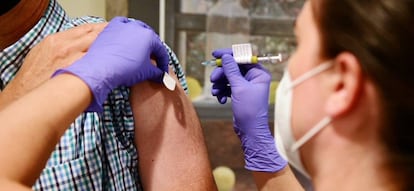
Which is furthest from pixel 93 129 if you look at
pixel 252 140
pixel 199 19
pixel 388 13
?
pixel 199 19

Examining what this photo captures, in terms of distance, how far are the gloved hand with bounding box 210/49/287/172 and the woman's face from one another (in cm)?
52

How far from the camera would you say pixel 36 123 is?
1016 mm

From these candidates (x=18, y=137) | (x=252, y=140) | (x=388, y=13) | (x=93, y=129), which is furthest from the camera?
(x=252, y=140)

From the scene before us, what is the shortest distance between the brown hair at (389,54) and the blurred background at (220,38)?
1.78m

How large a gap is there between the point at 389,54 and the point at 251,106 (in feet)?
2.42

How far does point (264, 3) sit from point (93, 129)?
1.63m

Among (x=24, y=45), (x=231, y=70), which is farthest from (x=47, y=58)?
(x=231, y=70)

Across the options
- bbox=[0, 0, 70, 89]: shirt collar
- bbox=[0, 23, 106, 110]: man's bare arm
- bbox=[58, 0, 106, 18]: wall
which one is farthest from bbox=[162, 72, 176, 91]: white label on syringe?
bbox=[58, 0, 106, 18]: wall

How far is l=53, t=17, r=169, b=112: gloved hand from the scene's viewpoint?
1109 mm

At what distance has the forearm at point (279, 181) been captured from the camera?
1.51 metres

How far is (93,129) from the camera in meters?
1.25

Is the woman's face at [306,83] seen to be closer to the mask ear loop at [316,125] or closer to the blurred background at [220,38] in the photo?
the mask ear loop at [316,125]

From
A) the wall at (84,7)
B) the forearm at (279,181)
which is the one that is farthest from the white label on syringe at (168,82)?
the wall at (84,7)

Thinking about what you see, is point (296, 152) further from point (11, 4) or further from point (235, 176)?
point (235, 176)
